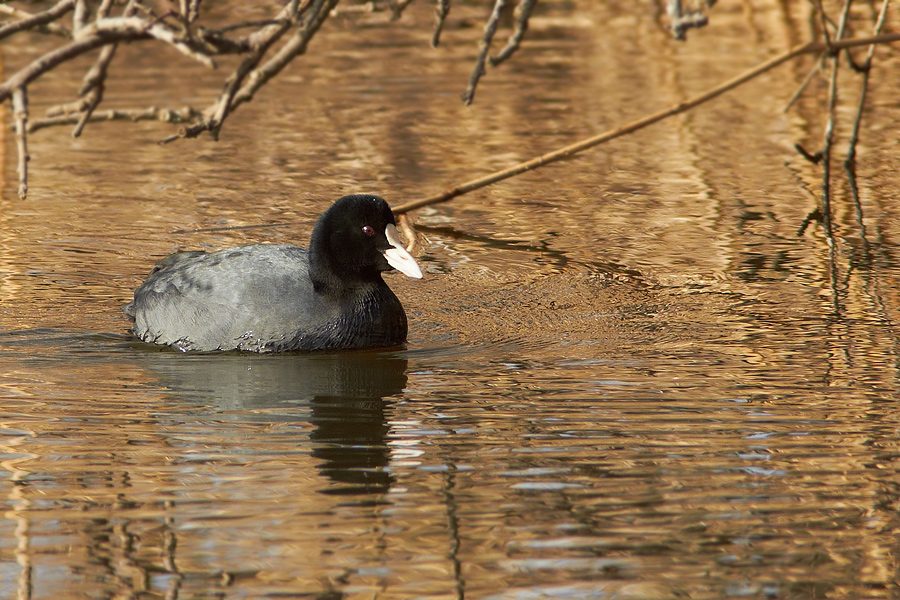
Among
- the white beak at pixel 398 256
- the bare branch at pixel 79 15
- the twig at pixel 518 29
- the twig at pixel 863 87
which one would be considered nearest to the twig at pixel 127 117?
the bare branch at pixel 79 15

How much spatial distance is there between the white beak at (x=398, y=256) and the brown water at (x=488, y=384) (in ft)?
1.52

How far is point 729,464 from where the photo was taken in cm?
527

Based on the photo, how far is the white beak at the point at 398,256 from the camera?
23.0 ft

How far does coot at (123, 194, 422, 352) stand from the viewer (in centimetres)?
711

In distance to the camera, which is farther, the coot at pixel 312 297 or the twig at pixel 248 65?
the coot at pixel 312 297

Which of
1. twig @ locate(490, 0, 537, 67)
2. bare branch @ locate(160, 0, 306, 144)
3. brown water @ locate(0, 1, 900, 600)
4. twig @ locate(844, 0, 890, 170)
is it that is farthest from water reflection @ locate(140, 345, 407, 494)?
twig @ locate(844, 0, 890, 170)

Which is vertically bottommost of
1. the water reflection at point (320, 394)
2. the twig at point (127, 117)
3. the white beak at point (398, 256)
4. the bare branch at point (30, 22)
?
the water reflection at point (320, 394)

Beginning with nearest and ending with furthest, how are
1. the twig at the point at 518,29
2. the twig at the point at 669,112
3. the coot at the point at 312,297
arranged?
the twig at the point at 669,112
the twig at the point at 518,29
the coot at the point at 312,297

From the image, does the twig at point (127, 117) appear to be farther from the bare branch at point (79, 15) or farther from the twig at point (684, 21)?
the twig at point (684, 21)

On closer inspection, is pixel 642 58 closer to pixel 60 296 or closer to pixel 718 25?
pixel 718 25

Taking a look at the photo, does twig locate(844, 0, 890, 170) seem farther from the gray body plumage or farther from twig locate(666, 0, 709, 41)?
the gray body plumage

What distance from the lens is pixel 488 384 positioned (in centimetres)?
645

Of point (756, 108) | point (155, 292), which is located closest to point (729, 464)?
point (155, 292)

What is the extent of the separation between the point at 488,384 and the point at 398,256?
1002 millimetres
